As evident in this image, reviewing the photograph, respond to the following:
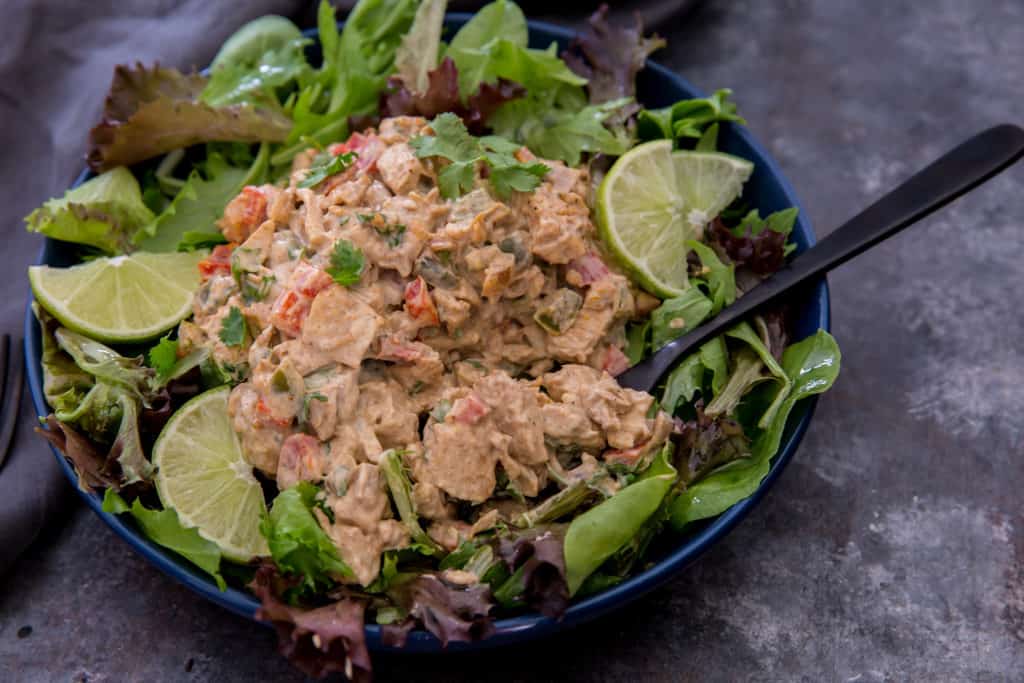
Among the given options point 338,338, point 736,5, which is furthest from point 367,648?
point 736,5

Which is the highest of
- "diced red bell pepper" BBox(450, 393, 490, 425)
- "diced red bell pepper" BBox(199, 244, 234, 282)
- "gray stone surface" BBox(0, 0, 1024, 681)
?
"diced red bell pepper" BBox(199, 244, 234, 282)

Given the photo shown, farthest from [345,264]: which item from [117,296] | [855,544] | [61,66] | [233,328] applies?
[61,66]

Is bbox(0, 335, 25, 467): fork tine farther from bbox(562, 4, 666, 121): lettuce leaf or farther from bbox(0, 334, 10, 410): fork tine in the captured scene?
bbox(562, 4, 666, 121): lettuce leaf

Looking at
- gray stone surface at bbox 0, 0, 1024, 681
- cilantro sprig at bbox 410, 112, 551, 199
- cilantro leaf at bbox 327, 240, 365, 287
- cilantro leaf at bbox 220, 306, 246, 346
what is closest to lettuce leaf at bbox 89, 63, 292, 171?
A: cilantro sprig at bbox 410, 112, 551, 199

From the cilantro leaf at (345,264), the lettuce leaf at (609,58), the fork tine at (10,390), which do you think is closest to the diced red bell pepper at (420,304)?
the cilantro leaf at (345,264)

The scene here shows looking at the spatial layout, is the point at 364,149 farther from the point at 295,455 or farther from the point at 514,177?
the point at 295,455

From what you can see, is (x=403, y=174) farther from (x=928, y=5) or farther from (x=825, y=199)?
(x=928, y=5)
